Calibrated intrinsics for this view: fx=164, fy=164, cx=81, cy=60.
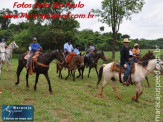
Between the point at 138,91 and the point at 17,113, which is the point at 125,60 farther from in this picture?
the point at 17,113

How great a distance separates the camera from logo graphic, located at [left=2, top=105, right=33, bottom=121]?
4.94m

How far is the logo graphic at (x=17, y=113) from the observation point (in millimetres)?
4942

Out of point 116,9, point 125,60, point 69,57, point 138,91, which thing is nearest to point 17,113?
point 125,60

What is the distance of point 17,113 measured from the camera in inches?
207

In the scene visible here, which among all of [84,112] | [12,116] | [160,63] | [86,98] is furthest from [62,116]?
[160,63]

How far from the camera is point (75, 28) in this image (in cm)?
3709

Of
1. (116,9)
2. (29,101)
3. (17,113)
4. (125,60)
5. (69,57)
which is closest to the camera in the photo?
(17,113)

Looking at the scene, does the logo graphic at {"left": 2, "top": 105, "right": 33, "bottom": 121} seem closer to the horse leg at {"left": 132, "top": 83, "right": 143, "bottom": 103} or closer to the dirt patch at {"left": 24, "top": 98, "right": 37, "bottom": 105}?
the dirt patch at {"left": 24, "top": 98, "right": 37, "bottom": 105}

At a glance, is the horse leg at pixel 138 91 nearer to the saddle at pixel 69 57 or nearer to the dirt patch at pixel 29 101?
the dirt patch at pixel 29 101

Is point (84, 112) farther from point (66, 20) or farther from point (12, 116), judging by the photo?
point (66, 20)

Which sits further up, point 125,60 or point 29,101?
point 125,60

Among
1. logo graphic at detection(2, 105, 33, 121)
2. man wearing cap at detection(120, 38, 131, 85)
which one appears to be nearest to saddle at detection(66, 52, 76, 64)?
man wearing cap at detection(120, 38, 131, 85)

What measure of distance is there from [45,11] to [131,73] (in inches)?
1254

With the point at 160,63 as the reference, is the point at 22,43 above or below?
above
